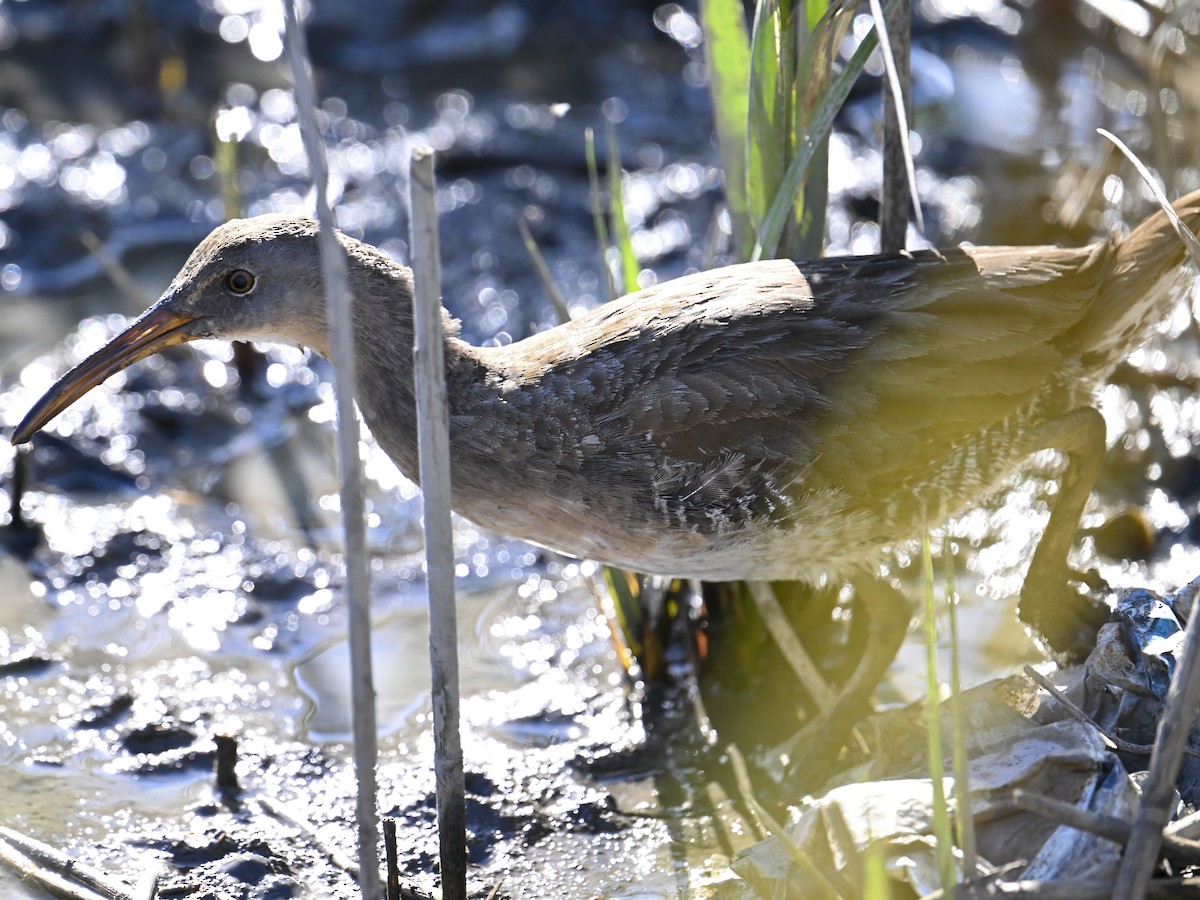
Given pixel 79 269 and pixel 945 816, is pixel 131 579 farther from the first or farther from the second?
pixel 945 816

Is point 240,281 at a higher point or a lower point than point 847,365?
higher

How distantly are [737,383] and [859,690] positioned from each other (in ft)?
3.14

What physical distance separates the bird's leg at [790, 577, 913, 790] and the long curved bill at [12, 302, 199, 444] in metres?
1.84

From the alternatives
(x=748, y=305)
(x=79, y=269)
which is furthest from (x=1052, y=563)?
(x=79, y=269)

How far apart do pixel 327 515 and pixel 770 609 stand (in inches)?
66.8

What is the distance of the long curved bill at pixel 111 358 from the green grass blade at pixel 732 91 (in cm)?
145

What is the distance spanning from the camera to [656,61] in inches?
268

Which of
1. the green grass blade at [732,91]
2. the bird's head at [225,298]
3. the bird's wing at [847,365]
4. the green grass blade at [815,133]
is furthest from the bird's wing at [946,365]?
the bird's head at [225,298]

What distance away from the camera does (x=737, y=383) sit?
3064 mm

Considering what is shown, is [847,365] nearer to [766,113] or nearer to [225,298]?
[766,113]

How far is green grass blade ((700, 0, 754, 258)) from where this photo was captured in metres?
3.40

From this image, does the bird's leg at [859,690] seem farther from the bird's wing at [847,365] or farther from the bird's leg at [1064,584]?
the bird's wing at [847,365]

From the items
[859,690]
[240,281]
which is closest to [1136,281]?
[859,690]

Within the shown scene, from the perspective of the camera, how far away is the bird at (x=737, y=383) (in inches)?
121
